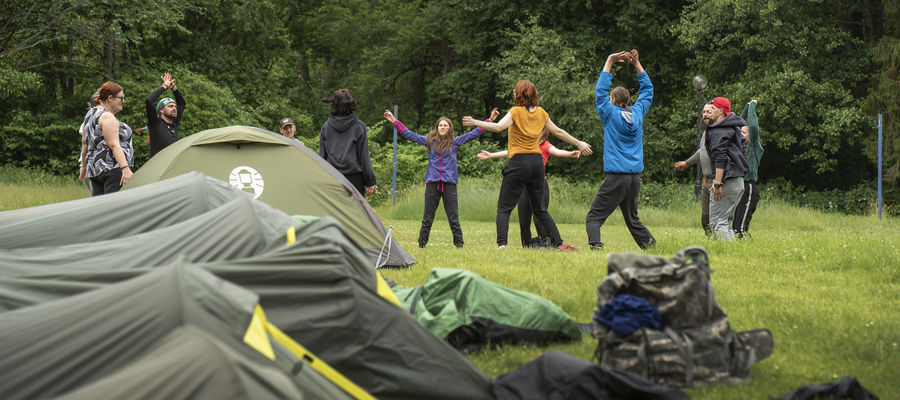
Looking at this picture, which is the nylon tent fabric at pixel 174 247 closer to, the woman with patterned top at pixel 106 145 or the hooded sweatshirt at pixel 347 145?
the woman with patterned top at pixel 106 145

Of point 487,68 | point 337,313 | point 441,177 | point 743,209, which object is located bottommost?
point 743,209

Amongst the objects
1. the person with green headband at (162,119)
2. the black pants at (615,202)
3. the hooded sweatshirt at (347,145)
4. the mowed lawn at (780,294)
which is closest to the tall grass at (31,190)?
the person with green headband at (162,119)

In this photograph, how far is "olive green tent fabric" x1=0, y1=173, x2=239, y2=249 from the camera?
3943mm

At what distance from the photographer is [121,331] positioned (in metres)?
2.42

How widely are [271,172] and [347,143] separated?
1047 mm

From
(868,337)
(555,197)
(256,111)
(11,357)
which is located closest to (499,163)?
(555,197)

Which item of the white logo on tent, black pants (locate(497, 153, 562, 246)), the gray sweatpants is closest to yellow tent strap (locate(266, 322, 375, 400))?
the white logo on tent

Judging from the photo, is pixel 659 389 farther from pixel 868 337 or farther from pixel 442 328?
pixel 868 337

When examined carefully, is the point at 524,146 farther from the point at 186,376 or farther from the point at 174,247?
the point at 186,376

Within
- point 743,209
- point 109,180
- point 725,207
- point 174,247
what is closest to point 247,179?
point 109,180

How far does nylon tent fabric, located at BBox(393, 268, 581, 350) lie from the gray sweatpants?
554cm

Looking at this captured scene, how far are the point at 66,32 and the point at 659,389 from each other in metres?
26.0

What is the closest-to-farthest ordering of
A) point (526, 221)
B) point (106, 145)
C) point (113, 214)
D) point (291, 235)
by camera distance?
1. point (291, 235)
2. point (113, 214)
3. point (106, 145)
4. point (526, 221)

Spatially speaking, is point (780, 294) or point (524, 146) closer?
point (780, 294)
